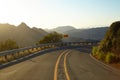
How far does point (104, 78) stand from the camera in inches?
618

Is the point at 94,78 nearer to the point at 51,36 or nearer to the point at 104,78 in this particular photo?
the point at 104,78

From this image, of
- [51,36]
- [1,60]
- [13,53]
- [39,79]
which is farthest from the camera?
[51,36]

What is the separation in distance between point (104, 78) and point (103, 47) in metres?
15.3

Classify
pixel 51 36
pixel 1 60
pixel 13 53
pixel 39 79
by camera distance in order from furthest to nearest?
1. pixel 51 36
2. pixel 13 53
3. pixel 1 60
4. pixel 39 79

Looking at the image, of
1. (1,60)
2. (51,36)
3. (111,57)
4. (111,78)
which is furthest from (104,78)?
(51,36)

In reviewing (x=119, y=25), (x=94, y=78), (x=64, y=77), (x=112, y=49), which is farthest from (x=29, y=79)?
(x=119, y=25)

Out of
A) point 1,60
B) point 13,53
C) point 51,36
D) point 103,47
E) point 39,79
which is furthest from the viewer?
point 51,36

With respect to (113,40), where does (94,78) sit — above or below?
below

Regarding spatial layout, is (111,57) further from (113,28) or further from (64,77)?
(64,77)

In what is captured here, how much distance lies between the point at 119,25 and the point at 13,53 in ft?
36.6

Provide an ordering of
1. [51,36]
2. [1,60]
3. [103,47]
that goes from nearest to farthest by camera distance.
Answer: [1,60] < [103,47] < [51,36]

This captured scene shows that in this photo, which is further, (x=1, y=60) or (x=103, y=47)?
(x=103, y=47)

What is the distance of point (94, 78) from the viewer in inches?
613

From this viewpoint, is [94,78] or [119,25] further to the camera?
[119,25]
